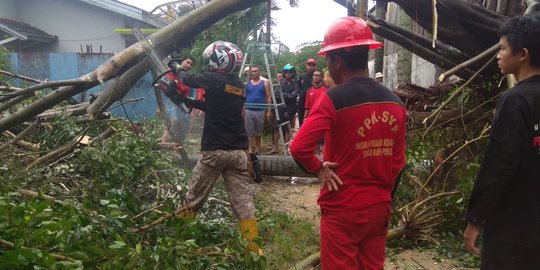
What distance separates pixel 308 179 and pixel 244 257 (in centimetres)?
410

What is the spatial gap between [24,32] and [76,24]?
2.05 m

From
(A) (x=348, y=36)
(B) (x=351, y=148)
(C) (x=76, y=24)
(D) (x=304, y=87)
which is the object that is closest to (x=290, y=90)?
(D) (x=304, y=87)

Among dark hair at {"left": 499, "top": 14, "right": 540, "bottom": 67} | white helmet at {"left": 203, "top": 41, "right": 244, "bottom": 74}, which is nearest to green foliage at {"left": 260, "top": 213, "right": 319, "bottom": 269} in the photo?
white helmet at {"left": 203, "top": 41, "right": 244, "bottom": 74}

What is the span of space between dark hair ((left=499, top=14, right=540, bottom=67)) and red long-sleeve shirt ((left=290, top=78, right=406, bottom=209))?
0.63 meters

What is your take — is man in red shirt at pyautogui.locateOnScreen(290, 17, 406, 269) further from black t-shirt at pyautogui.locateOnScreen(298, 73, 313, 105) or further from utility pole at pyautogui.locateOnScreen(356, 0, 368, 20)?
black t-shirt at pyautogui.locateOnScreen(298, 73, 313, 105)

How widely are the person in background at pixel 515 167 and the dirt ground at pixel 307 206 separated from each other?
5.95 feet

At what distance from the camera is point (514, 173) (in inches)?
77.0

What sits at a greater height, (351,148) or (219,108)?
(219,108)

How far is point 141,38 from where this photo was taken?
432cm

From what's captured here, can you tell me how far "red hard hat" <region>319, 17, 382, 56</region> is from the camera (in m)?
2.40

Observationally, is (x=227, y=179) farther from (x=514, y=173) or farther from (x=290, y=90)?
(x=290, y=90)

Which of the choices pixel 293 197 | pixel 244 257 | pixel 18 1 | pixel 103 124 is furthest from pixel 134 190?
pixel 18 1

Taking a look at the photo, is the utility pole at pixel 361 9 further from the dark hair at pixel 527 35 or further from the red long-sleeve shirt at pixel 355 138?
the dark hair at pixel 527 35

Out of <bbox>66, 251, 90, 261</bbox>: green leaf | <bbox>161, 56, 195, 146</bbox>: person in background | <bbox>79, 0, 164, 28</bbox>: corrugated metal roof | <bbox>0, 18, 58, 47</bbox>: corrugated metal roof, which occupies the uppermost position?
<bbox>79, 0, 164, 28</bbox>: corrugated metal roof
